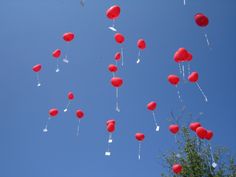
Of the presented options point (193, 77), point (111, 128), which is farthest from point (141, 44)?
point (111, 128)

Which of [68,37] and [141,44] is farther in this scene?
[68,37]

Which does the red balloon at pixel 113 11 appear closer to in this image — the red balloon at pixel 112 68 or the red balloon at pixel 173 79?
the red balloon at pixel 112 68

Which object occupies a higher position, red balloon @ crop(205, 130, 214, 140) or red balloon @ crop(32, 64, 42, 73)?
red balloon @ crop(32, 64, 42, 73)

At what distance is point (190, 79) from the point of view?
9984 millimetres

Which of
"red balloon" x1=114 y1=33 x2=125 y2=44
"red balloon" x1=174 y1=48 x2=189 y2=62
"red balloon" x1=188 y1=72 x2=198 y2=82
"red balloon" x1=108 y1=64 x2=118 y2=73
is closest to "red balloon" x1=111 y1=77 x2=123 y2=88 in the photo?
"red balloon" x1=108 y1=64 x2=118 y2=73

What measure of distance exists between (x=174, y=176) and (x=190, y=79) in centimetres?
1120

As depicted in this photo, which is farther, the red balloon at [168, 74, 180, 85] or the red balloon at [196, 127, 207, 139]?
the red balloon at [168, 74, 180, 85]

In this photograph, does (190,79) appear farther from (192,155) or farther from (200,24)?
(192,155)

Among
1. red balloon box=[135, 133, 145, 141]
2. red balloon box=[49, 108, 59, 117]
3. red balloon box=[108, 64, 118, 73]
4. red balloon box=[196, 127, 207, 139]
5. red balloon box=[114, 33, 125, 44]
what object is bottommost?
red balloon box=[196, 127, 207, 139]

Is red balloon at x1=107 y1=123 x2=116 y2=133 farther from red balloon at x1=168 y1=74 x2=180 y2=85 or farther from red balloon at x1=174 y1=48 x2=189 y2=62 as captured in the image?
red balloon at x1=174 y1=48 x2=189 y2=62

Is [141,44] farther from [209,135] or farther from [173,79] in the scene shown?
[209,135]

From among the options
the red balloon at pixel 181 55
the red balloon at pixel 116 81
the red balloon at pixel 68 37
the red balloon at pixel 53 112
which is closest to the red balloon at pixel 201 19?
the red balloon at pixel 181 55

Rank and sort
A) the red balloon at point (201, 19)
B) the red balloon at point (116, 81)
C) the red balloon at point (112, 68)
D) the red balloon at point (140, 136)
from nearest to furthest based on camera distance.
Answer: the red balloon at point (201, 19)
the red balloon at point (116, 81)
the red balloon at point (112, 68)
the red balloon at point (140, 136)

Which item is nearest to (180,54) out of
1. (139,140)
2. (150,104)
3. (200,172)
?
(150,104)
